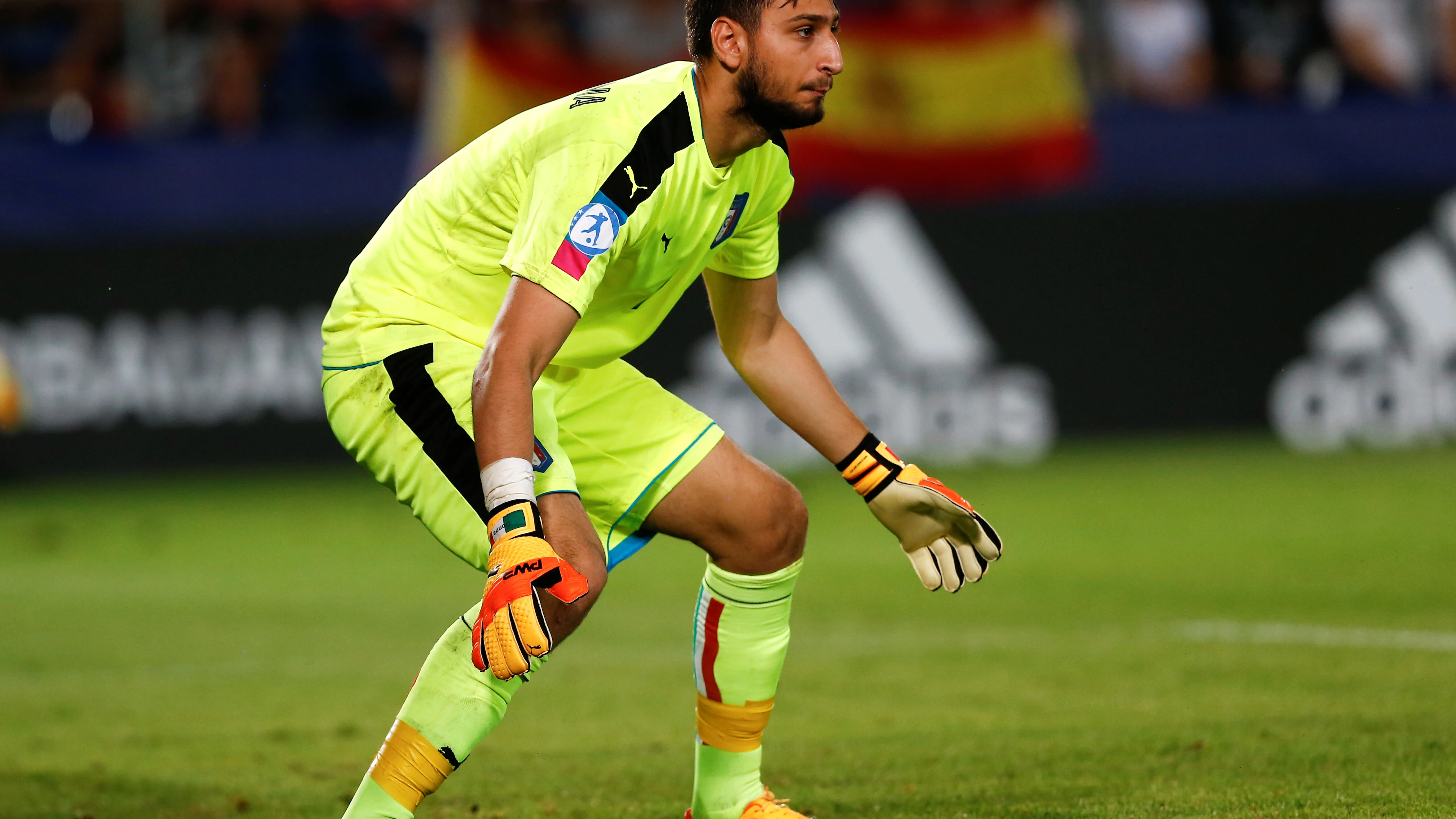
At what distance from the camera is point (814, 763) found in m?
5.38

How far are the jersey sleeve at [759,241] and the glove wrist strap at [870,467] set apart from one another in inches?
21.6

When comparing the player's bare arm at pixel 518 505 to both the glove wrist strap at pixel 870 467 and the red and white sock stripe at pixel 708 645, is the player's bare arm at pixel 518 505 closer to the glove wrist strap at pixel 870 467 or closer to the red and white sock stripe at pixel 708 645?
the red and white sock stripe at pixel 708 645

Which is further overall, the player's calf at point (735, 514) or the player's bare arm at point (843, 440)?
the player's bare arm at point (843, 440)

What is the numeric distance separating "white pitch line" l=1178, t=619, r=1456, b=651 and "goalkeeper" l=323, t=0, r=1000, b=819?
3.03 metres

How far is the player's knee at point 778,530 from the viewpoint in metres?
4.45

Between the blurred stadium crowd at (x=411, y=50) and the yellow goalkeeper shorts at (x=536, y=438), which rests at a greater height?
the yellow goalkeeper shorts at (x=536, y=438)

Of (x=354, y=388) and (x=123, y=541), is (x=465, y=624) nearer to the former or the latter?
(x=354, y=388)

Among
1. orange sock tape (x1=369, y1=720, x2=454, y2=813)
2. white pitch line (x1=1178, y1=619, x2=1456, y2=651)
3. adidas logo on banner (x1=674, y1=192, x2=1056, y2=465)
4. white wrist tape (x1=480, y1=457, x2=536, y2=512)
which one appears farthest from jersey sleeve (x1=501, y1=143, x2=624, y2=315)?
adidas logo on banner (x1=674, y1=192, x2=1056, y2=465)

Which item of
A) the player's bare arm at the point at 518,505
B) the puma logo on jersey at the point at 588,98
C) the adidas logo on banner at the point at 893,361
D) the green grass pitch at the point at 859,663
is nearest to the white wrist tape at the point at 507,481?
the player's bare arm at the point at 518,505

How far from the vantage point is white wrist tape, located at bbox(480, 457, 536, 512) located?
142 inches

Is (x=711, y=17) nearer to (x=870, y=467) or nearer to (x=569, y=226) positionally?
(x=569, y=226)

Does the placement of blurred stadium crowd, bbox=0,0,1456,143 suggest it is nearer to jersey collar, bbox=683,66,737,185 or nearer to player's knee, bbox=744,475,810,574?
player's knee, bbox=744,475,810,574

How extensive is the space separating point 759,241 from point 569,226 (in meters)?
0.95

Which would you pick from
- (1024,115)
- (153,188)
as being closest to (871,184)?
(1024,115)
